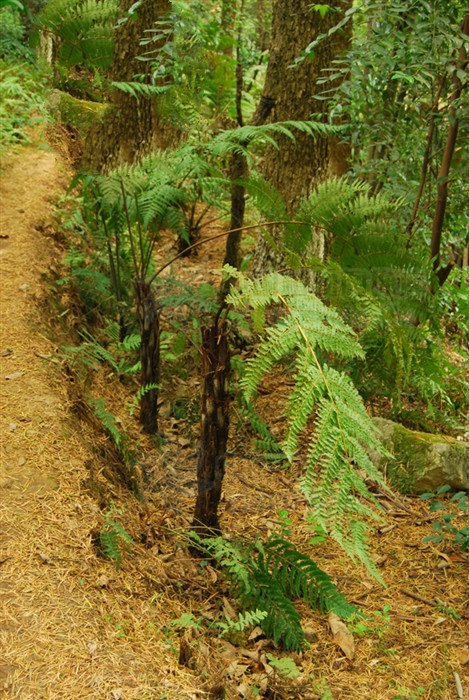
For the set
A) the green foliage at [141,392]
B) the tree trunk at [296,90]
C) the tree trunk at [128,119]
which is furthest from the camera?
the tree trunk at [128,119]

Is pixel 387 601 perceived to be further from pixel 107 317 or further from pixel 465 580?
pixel 107 317

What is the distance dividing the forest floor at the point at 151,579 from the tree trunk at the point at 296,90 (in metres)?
1.95

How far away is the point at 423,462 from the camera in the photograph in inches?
153

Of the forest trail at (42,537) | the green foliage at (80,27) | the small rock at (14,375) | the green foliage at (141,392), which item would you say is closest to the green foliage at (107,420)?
the forest trail at (42,537)

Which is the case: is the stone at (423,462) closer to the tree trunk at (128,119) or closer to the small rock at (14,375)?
the small rock at (14,375)

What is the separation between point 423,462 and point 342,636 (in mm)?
1415

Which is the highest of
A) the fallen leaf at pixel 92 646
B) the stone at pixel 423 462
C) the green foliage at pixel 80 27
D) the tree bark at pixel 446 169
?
the green foliage at pixel 80 27

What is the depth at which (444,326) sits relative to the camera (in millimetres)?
6004

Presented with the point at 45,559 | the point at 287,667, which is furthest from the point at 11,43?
the point at 287,667

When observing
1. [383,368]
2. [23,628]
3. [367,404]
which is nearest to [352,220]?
[383,368]

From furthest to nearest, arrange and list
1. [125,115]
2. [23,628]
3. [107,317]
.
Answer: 1. [125,115]
2. [107,317]
3. [23,628]

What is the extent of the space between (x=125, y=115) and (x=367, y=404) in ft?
11.2

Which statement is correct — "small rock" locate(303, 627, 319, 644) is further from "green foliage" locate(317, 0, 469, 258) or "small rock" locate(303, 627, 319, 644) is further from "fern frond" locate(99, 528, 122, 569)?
"green foliage" locate(317, 0, 469, 258)

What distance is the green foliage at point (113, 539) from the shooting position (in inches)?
99.6
